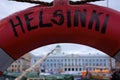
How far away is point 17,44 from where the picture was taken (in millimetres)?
6051

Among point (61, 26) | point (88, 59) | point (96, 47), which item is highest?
point (61, 26)

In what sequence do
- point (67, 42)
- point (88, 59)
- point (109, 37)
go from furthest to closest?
point (88, 59)
point (67, 42)
point (109, 37)

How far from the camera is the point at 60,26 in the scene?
236 inches

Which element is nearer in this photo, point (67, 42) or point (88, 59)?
point (67, 42)

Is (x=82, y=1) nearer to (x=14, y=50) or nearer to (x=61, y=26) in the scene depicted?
(x=61, y=26)

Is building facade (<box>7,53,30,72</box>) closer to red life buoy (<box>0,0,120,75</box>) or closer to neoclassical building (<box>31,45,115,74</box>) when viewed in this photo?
neoclassical building (<box>31,45,115,74</box>)

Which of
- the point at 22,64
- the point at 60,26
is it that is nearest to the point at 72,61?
the point at 22,64

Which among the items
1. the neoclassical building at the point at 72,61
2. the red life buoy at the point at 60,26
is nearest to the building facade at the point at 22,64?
the neoclassical building at the point at 72,61

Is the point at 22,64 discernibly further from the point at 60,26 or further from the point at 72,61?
the point at 60,26

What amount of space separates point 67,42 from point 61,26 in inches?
15.6

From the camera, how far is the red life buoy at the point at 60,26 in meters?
5.90

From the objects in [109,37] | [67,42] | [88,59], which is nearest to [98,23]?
[109,37]

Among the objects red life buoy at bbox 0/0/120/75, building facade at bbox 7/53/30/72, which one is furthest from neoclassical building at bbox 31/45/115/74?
red life buoy at bbox 0/0/120/75

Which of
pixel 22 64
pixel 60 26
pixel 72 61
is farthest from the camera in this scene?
pixel 72 61
